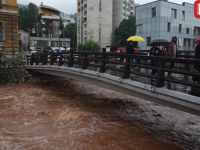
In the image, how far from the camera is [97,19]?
5488 centimetres

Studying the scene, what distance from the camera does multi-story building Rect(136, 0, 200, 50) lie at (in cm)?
3041

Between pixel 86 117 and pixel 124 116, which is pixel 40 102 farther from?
pixel 124 116

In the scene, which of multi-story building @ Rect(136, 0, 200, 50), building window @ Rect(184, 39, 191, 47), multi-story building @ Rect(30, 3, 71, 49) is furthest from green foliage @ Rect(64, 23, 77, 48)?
building window @ Rect(184, 39, 191, 47)

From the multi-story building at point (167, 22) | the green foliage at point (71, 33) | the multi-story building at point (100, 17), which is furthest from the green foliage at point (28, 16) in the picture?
the multi-story building at point (167, 22)

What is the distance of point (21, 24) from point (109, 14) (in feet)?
90.7

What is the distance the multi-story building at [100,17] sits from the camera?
53781 mm

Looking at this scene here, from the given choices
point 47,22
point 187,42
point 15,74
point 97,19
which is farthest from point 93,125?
point 47,22

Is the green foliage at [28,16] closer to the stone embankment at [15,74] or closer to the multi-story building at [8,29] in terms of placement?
the multi-story building at [8,29]

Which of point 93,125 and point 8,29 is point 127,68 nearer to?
point 93,125

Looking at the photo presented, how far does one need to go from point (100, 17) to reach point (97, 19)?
106 cm

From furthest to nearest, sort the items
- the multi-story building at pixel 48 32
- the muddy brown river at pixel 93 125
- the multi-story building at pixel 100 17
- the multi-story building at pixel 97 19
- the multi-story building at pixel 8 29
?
the multi-story building at pixel 100 17 < the multi-story building at pixel 97 19 < the multi-story building at pixel 48 32 < the multi-story building at pixel 8 29 < the muddy brown river at pixel 93 125

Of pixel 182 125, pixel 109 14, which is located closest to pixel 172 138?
pixel 182 125

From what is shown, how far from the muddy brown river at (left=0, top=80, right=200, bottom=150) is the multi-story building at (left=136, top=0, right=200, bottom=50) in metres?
22.7

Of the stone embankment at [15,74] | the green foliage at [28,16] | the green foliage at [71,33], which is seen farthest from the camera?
the green foliage at [71,33]
